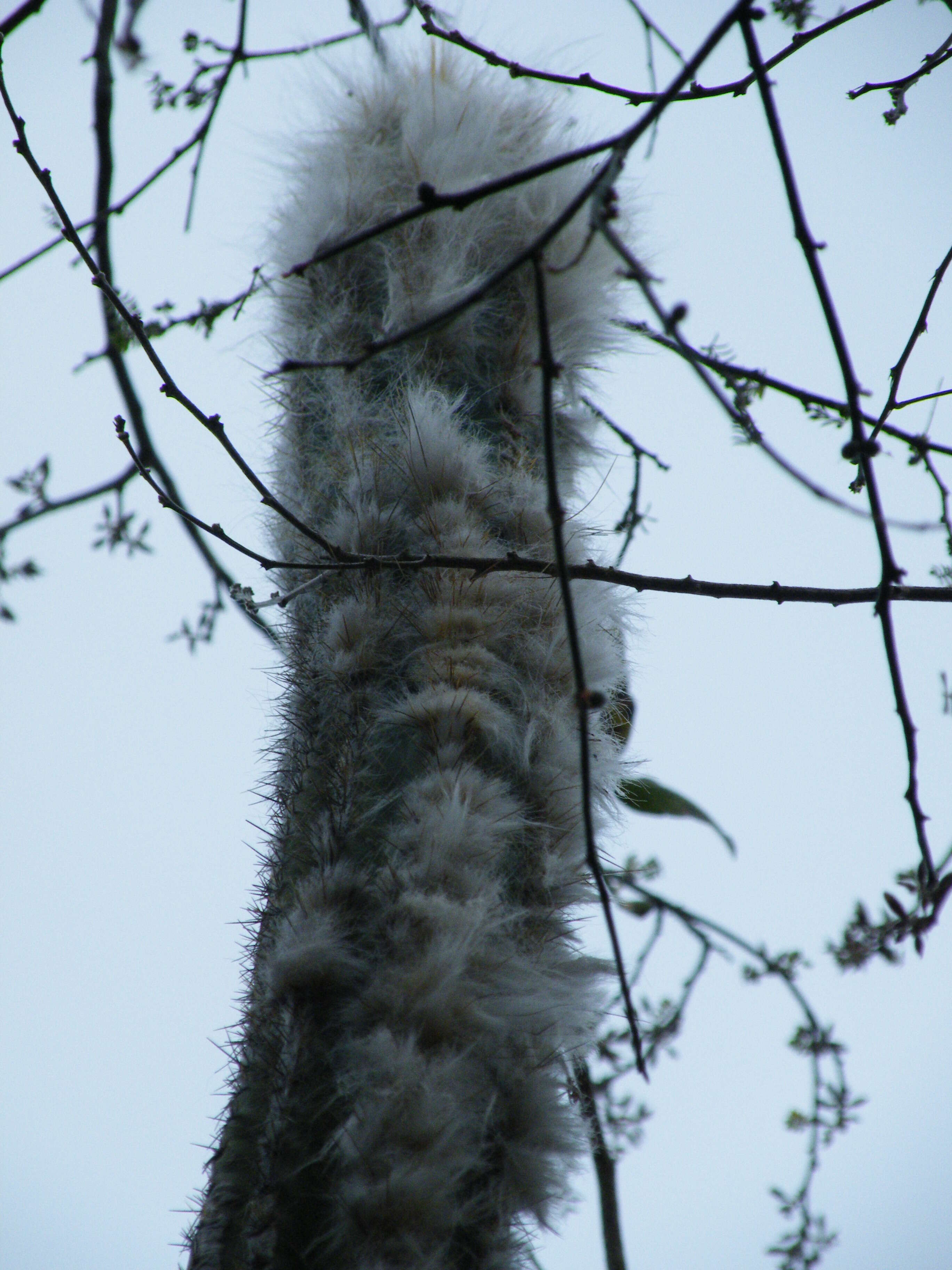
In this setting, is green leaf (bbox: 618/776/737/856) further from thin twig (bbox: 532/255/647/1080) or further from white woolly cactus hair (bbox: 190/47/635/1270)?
thin twig (bbox: 532/255/647/1080)

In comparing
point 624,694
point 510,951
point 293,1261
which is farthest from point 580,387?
point 293,1261

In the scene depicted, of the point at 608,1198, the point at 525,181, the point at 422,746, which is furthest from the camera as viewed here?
the point at 608,1198

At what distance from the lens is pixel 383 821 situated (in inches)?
35.8

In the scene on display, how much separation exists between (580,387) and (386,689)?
2.03 ft

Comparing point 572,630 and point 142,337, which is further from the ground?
point 142,337

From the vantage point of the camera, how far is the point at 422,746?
0.94 m

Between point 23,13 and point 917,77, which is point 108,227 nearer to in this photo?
point 23,13

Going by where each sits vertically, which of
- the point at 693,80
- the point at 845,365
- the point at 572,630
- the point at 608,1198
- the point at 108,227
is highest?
the point at 108,227

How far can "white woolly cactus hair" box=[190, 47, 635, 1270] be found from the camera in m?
0.75

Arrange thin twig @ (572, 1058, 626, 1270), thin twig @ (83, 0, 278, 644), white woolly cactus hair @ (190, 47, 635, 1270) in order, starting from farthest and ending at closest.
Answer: thin twig @ (83, 0, 278, 644), thin twig @ (572, 1058, 626, 1270), white woolly cactus hair @ (190, 47, 635, 1270)

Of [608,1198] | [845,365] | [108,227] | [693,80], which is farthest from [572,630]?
[108,227]

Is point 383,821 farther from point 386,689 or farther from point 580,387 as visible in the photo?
point 580,387

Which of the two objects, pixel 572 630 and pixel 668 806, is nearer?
pixel 572 630

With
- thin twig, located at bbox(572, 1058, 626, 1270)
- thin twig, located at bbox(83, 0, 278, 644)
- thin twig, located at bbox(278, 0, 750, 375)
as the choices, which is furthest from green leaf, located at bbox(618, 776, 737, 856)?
thin twig, located at bbox(278, 0, 750, 375)
